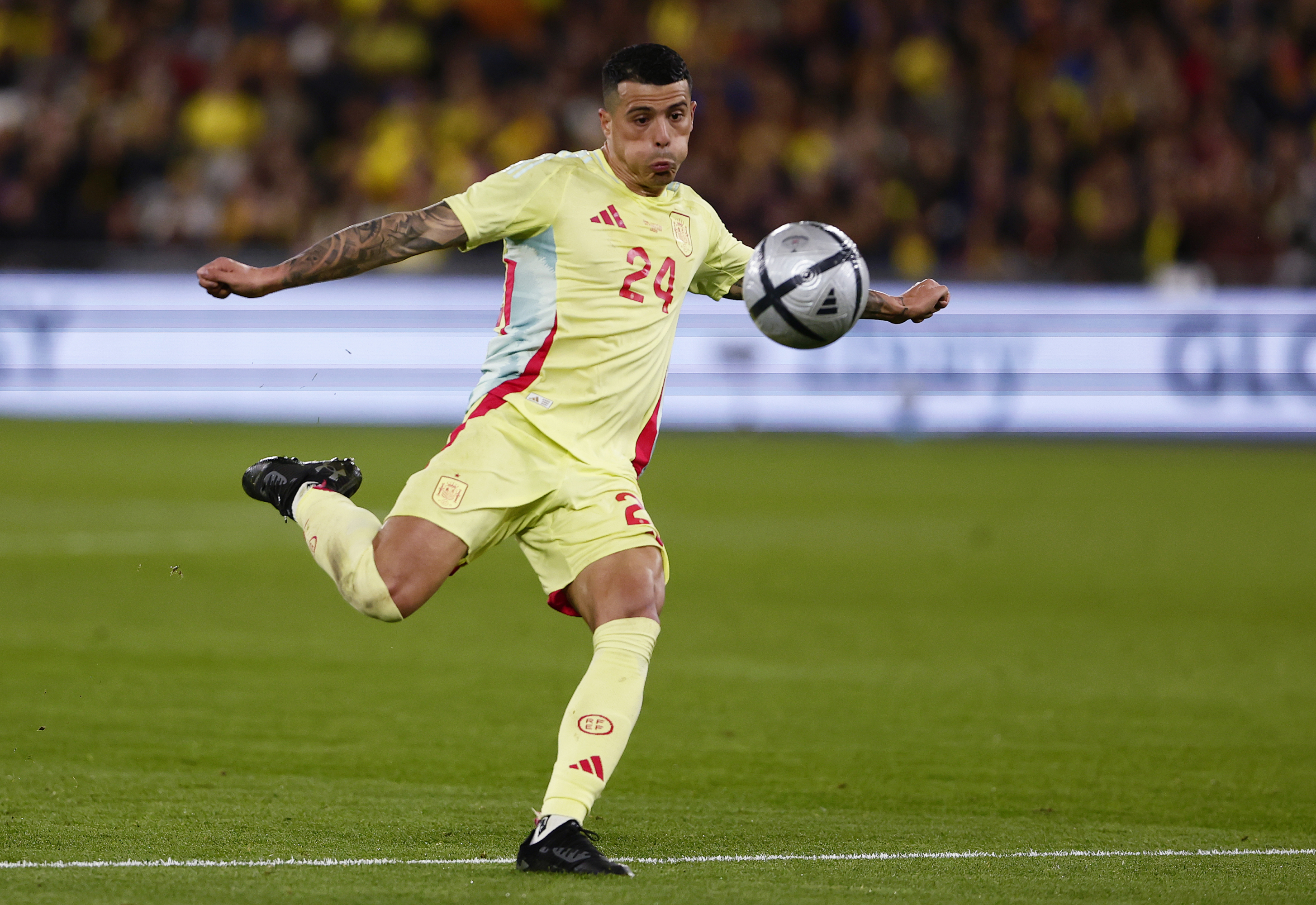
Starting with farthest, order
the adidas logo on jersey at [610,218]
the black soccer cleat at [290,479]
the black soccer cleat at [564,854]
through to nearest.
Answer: the black soccer cleat at [290,479] < the adidas logo on jersey at [610,218] < the black soccer cleat at [564,854]

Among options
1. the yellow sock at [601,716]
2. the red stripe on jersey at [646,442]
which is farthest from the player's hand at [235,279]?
the yellow sock at [601,716]

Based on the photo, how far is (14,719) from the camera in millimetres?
7301

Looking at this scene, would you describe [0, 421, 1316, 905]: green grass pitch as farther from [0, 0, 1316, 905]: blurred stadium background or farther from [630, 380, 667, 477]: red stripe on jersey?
[630, 380, 667, 477]: red stripe on jersey

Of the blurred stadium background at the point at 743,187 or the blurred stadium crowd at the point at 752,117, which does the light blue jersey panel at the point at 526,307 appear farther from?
the blurred stadium crowd at the point at 752,117

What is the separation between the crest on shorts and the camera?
5.34 m

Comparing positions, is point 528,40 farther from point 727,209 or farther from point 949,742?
point 949,742

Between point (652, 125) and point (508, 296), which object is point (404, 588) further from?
point (652, 125)

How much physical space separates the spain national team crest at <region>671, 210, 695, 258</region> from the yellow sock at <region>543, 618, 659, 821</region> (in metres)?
1.15

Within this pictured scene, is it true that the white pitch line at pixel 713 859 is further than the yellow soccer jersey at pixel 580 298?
No

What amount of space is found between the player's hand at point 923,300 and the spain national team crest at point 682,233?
70 centimetres

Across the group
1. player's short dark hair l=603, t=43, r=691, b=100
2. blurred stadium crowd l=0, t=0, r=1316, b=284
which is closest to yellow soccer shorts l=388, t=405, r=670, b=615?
player's short dark hair l=603, t=43, r=691, b=100

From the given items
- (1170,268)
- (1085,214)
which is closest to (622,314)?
(1170,268)

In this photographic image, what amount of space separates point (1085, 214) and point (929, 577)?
8.97 m

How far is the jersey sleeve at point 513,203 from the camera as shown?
210 inches
